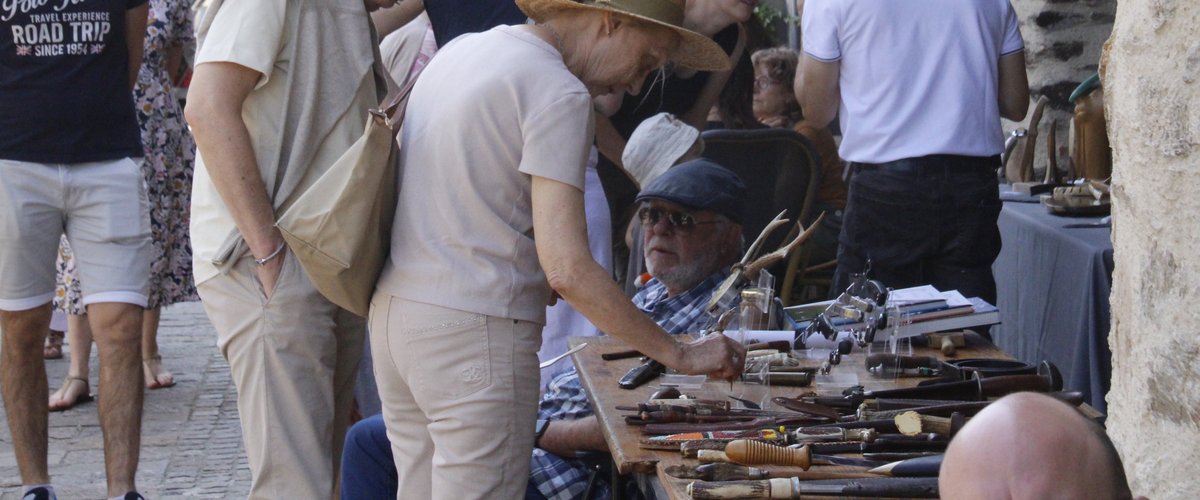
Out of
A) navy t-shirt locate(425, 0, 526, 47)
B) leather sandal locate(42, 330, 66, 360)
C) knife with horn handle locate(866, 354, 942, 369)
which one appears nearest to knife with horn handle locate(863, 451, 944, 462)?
knife with horn handle locate(866, 354, 942, 369)

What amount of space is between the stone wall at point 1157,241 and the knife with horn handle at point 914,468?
0.92 feet

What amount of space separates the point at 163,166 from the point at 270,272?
9.55 feet

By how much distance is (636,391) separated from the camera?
2.78m

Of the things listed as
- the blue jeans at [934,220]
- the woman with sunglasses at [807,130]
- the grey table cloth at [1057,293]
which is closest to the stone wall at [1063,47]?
the grey table cloth at [1057,293]

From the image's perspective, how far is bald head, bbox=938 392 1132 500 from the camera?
4.27ft

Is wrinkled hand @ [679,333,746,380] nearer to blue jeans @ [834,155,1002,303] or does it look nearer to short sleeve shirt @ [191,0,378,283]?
short sleeve shirt @ [191,0,378,283]

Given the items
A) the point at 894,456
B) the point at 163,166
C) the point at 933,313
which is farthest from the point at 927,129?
the point at 163,166

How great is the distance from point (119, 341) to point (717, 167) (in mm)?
1799

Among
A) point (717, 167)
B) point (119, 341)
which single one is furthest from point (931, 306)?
point (119, 341)

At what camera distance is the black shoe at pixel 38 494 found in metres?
4.21

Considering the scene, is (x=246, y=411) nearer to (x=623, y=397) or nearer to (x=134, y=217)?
(x=623, y=397)

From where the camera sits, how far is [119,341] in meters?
4.15

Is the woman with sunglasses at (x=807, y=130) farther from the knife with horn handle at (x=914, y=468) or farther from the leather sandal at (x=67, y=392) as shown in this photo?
the knife with horn handle at (x=914, y=468)

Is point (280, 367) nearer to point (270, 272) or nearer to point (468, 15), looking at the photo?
point (270, 272)
